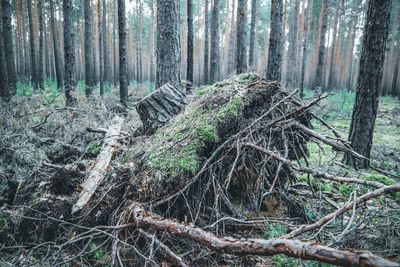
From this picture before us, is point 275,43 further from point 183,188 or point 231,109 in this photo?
point 183,188

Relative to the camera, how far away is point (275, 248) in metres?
1.38

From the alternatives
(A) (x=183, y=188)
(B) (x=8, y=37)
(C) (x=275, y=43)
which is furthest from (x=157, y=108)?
(B) (x=8, y=37)

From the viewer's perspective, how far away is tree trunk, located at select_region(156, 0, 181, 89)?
5289mm

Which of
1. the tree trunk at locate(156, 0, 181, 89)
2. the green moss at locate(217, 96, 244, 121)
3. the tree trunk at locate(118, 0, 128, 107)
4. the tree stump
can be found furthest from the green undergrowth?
the tree trunk at locate(118, 0, 128, 107)

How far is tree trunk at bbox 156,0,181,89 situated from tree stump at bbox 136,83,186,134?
1.85 metres

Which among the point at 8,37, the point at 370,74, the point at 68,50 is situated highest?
the point at 8,37

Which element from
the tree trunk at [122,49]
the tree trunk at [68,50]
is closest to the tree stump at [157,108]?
the tree trunk at [122,49]

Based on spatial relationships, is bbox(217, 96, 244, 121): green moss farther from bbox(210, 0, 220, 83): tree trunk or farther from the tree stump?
bbox(210, 0, 220, 83): tree trunk

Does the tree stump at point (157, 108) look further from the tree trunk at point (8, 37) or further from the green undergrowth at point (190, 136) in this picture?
the tree trunk at point (8, 37)

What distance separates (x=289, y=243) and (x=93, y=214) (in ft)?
6.56

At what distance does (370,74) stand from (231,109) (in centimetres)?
335

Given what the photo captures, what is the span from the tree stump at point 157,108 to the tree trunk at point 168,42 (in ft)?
6.06

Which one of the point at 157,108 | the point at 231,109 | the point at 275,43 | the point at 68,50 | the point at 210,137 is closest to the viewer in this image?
the point at 210,137

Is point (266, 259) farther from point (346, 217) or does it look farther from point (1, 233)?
point (1, 233)
